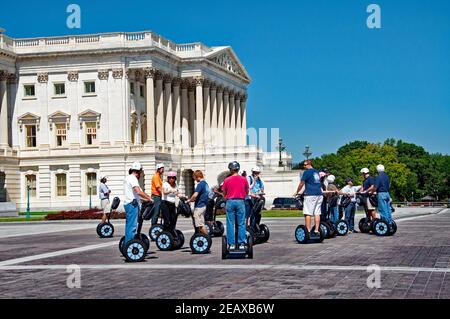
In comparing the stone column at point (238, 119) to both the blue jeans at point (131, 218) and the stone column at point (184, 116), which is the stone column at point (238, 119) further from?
the blue jeans at point (131, 218)

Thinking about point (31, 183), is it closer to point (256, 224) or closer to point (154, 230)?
point (154, 230)

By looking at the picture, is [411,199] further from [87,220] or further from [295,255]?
[295,255]

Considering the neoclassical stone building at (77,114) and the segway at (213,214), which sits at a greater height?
the neoclassical stone building at (77,114)

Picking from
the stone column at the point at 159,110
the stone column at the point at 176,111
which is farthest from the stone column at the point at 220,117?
the stone column at the point at 159,110

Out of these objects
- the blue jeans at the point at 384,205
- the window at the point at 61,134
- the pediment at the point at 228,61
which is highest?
the pediment at the point at 228,61

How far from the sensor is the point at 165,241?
18891mm

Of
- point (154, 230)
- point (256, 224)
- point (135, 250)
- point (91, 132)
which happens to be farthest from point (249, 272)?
point (91, 132)

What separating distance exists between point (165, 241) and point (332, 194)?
6.17 metres

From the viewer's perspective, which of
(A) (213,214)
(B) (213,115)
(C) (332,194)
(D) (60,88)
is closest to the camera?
(C) (332,194)

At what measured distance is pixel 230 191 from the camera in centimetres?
1650

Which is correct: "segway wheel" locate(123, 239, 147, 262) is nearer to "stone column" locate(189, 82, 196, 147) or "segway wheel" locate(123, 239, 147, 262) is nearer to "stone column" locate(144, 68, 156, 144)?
"stone column" locate(144, 68, 156, 144)

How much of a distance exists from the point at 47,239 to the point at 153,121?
4821 cm

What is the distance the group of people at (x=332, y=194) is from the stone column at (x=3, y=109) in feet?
168

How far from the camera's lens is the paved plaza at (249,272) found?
1137 centimetres
